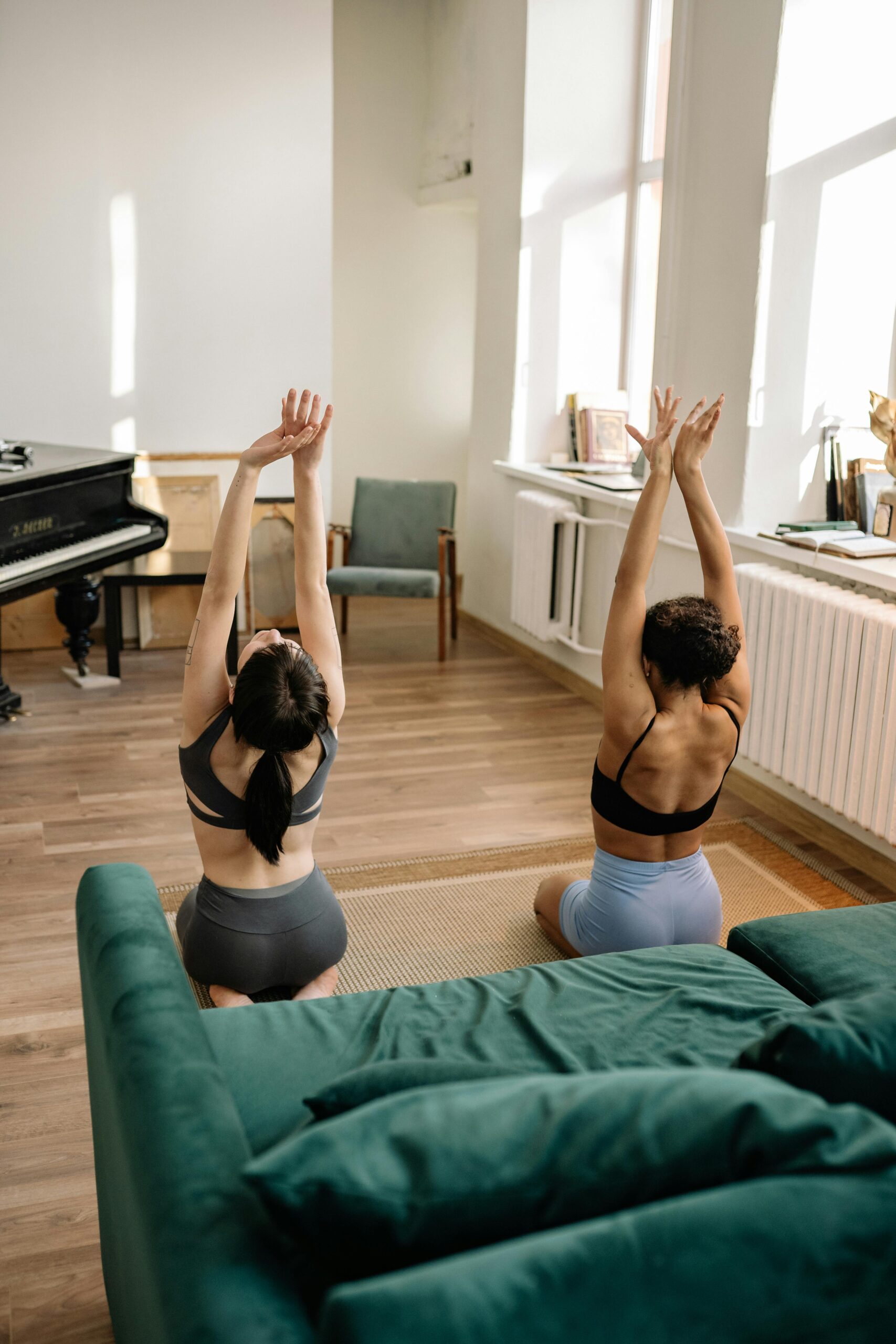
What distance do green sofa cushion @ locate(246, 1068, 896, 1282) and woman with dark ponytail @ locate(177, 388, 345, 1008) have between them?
3.91 feet

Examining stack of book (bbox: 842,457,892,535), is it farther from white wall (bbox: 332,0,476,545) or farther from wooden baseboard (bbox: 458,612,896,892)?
white wall (bbox: 332,0,476,545)

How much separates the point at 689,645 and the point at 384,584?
3.57 meters

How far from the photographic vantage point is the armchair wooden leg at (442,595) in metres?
5.82

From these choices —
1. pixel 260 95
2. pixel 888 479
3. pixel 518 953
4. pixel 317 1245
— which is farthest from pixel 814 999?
pixel 260 95

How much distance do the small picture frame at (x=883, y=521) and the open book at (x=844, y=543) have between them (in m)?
0.03

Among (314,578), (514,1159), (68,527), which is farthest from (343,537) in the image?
(514,1159)

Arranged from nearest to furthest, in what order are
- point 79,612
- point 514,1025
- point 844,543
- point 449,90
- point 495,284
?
point 514,1025 → point 844,543 → point 79,612 → point 495,284 → point 449,90

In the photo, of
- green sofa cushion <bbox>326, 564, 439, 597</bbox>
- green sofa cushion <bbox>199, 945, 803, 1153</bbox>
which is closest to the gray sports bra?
green sofa cushion <bbox>199, 945, 803, 1153</bbox>

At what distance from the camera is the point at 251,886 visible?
2.43m

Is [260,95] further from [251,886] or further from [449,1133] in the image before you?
[449,1133]

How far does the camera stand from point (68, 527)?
4.78 metres

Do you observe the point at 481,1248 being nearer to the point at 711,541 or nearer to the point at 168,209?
the point at 711,541

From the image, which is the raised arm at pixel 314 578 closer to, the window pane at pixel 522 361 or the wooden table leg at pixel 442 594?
the wooden table leg at pixel 442 594

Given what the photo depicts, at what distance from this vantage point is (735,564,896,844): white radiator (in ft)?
10.7
